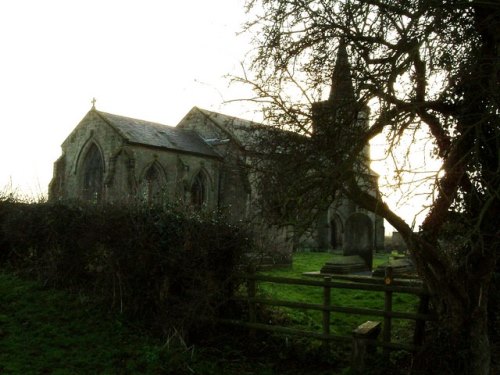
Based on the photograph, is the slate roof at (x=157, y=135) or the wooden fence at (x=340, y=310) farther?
the slate roof at (x=157, y=135)

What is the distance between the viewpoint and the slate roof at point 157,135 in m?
26.9

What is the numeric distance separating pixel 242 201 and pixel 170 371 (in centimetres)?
2141

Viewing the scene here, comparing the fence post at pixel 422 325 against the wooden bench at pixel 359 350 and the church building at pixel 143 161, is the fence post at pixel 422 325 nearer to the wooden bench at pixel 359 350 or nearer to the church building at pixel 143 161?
the wooden bench at pixel 359 350

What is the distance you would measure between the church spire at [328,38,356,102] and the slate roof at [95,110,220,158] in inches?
800

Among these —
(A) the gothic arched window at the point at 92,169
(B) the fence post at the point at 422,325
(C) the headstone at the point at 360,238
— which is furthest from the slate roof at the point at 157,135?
(B) the fence post at the point at 422,325

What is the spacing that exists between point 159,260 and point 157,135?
2157 cm

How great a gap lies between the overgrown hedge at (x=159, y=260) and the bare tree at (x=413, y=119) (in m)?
2.07

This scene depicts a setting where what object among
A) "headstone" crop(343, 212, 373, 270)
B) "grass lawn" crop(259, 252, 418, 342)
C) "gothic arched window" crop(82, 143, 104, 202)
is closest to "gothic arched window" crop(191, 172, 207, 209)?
"gothic arched window" crop(82, 143, 104, 202)

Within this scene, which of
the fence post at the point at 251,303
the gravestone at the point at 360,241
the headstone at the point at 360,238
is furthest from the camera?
the headstone at the point at 360,238

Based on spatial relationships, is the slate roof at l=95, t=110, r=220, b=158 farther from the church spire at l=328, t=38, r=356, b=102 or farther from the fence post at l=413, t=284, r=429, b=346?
the fence post at l=413, t=284, r=429, b=346

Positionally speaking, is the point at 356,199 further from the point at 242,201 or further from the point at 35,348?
the point at 242,201

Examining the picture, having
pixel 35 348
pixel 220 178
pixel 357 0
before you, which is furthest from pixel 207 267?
pixel 220 178

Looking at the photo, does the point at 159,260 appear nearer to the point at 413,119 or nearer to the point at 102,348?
the point at 102,348

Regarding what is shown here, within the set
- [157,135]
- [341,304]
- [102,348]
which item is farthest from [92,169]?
[102,348]
